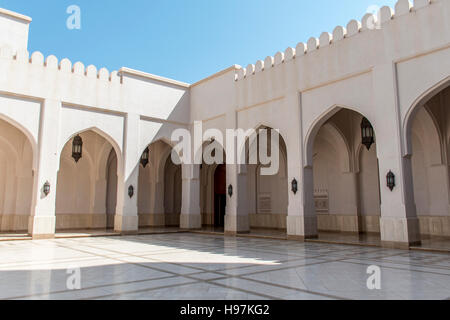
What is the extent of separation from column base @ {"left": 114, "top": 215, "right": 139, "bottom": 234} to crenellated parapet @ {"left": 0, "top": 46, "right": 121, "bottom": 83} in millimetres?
4980

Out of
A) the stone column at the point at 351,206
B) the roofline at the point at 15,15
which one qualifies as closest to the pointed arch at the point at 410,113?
the stone column at the point at 351,206

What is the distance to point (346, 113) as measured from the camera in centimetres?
1358

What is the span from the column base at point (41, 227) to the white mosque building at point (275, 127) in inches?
1.2

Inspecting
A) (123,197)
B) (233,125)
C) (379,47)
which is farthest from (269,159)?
(379,47)

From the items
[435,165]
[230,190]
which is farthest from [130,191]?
[435,165]

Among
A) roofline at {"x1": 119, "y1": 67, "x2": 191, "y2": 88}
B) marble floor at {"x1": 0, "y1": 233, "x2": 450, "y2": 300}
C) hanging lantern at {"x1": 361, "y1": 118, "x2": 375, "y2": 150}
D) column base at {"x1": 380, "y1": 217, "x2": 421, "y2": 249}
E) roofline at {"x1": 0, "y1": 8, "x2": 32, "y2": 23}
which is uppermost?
roofline at {"x1": 0, "y1": 8, "x2": 32, "y2": 23}

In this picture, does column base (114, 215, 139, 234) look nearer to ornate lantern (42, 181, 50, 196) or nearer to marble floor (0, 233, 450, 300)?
ornate lantern (42, 181, 50, 196)

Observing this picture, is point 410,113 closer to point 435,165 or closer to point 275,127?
point 435,165

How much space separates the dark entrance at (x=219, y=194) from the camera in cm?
1894

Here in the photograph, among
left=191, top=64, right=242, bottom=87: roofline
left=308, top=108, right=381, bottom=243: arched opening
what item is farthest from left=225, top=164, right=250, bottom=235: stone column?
left=191, top=64, right=242, bottom=87: roofline

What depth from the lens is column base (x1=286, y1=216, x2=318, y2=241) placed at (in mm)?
10880

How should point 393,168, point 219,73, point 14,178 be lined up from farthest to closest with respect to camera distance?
point 219,73 < point 14,178 < point 393,168

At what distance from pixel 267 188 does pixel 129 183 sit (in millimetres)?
6209

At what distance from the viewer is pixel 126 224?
13.4 metres
